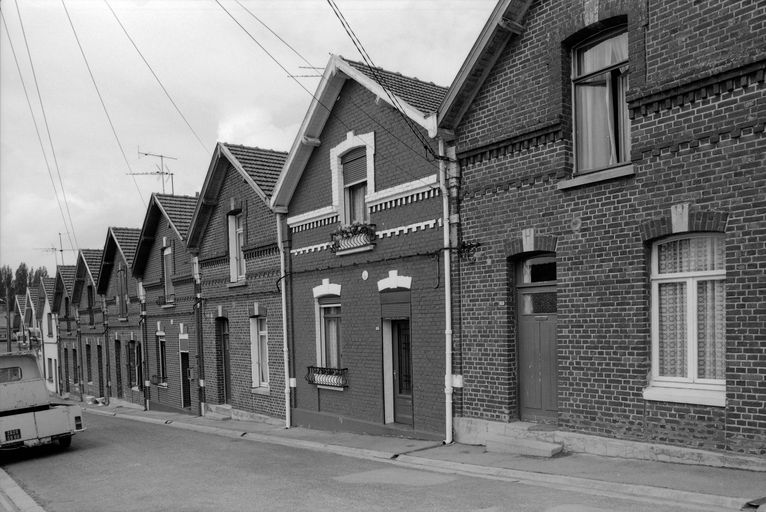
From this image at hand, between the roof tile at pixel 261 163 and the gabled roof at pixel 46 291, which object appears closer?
the roof tile at pixel 261 163

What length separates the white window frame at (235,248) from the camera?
2059cm

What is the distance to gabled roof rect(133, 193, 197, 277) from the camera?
81.1ft

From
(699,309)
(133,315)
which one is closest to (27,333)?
(133,315)

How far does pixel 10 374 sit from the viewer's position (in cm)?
1636

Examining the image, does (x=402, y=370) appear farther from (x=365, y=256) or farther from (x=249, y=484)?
(x=249, y=484)

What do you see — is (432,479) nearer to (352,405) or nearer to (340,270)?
(352,405)

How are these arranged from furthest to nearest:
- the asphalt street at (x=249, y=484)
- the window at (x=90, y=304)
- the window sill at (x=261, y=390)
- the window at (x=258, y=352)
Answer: the window at (x=90, y=304) → the window at (x=258, y=352) → the window sill at (x=261, y=390) → the asphalt street at (x=249, y=484)

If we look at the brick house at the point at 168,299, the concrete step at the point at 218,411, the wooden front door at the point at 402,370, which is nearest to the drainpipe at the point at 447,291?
the wooden front door at the point at 402,370

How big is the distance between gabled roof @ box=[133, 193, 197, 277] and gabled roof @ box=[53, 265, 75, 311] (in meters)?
14.6

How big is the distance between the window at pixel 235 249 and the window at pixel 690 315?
13.4m

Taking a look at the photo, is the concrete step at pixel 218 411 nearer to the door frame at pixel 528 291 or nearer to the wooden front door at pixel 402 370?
the wooden front door at pixel 402 370

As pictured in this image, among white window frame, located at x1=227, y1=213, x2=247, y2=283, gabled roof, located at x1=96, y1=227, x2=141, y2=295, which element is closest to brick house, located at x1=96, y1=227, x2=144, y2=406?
gabled roof, located at x1=96, y1=227, x2=141, y2=295

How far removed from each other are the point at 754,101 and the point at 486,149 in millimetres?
4385

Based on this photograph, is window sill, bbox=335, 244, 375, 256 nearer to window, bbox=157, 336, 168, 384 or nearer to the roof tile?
the roof tile
